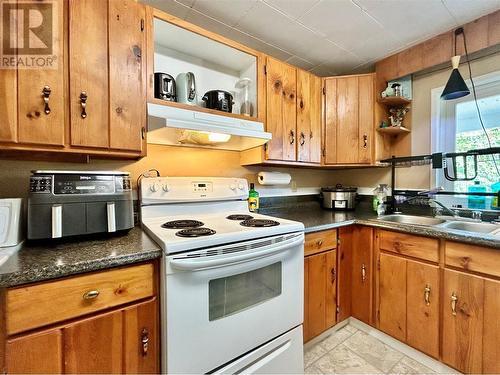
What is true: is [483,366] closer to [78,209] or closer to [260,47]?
[78,209]

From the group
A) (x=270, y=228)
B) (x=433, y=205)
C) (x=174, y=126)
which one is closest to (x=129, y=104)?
(x=174, y=126)

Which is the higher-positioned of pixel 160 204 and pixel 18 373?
pixel 160 204

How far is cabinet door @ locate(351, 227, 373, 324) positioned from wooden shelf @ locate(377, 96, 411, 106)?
1.20 m

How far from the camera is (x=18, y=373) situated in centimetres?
75

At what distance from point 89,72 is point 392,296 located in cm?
227

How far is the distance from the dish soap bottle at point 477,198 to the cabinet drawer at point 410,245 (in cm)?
68

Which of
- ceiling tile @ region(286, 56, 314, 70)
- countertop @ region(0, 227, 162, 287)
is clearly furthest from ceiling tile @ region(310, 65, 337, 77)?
countertop @ region(0, 227, 162, 287)

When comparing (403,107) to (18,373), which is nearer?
(18,373)

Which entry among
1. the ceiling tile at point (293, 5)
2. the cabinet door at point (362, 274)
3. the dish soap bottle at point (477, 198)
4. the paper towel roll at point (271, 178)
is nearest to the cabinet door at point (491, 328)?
the cabinet door at point (362, 274)

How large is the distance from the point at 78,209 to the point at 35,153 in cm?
36

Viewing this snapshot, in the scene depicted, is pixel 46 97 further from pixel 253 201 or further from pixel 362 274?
pixel 362 274

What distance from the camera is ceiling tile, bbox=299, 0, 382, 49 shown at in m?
1.53

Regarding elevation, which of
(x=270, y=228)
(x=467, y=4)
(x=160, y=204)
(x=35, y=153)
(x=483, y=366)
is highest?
(x=467, y=4)

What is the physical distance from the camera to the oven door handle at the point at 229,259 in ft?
3.10
